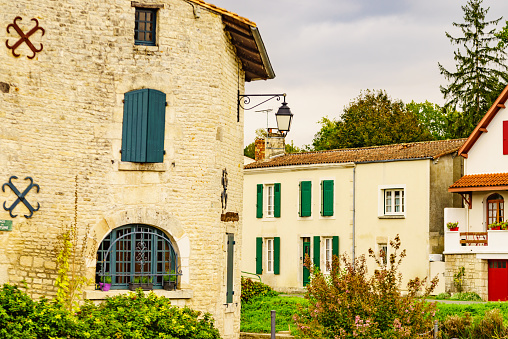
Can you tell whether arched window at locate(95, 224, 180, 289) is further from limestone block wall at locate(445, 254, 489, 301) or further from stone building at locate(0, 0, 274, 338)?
limestone block wall at locate(445, 254, 489, 301)

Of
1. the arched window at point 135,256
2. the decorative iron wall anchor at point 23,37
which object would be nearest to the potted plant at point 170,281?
the arched window at point 135,256

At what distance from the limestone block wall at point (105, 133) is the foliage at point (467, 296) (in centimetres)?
1203

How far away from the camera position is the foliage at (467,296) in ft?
85.9

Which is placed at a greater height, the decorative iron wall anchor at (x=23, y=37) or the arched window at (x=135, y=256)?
the decorative iron wall anchor at (x=23, y=37)

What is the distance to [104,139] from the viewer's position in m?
15.1

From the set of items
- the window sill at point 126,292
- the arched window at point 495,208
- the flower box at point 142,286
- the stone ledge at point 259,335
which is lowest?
the stone ledge at point 259,335

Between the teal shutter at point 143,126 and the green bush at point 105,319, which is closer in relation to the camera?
the green bush at point 105,319

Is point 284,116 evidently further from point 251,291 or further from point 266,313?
point 251,291

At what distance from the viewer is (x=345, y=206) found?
1246 inches

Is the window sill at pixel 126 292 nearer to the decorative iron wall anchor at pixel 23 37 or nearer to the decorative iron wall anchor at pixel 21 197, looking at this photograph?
the decorative iron wall anchor at pixel 21 197

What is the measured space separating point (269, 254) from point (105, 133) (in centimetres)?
1978

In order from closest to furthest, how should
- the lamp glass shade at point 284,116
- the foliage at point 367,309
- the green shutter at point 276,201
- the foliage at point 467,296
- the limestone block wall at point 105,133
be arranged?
the foliage at point 367,309 → the limestone block wall at point 105,133 → the lamp glass shade at point 284,116 → the foliage at point 467,296 → the green shutter at point 276,201

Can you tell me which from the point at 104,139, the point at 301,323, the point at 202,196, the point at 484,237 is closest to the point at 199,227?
the point at 202,196

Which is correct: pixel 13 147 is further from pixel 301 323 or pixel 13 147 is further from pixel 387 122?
pixel 387 122
